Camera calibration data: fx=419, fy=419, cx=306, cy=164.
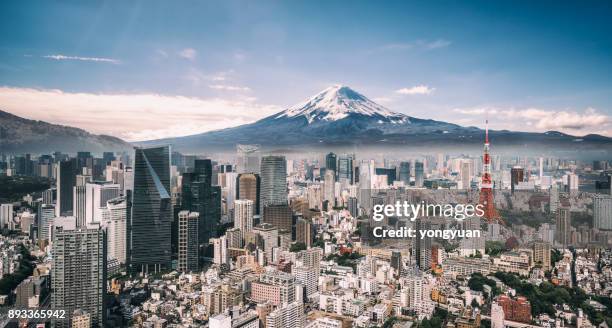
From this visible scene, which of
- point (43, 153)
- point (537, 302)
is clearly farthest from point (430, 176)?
point (43, 153)

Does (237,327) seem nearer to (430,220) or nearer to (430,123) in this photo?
(430,220)

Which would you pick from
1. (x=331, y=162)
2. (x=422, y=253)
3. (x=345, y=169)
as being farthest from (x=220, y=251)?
(x=345, y=169)

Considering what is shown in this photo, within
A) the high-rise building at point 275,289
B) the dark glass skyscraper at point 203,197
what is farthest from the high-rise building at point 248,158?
the high-rise building at point 275,289

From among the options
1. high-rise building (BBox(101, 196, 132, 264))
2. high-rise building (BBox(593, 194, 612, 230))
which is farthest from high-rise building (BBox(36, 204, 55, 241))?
high-rise building (BBox(593, 194, 612, 230))

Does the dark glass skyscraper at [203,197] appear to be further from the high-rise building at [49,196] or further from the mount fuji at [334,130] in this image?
the high-rise building at [49,196]

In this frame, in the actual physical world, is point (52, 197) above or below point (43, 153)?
below
